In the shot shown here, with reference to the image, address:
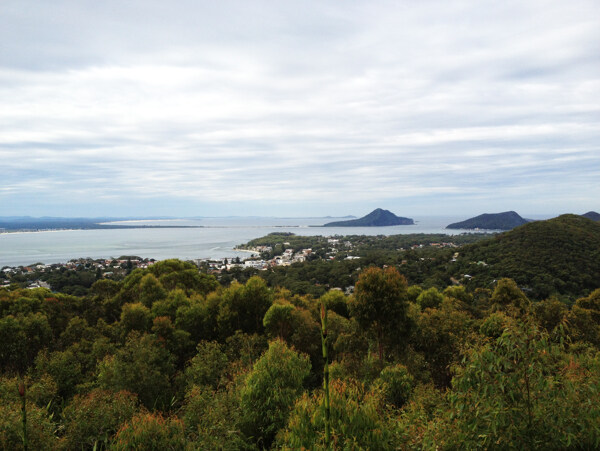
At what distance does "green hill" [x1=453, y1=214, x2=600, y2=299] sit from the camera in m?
32.2

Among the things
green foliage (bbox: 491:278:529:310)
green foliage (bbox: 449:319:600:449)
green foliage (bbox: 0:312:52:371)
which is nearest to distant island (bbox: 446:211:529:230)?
green foliage (bbox: 491:278:529:310)

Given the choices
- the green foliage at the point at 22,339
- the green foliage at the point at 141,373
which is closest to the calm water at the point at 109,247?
the green foliage at the point at 22,339

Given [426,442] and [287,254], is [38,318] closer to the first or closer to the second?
[426,442]

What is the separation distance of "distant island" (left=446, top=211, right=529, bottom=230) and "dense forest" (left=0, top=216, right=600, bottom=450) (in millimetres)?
126460

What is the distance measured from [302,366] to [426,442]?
6.43 meters

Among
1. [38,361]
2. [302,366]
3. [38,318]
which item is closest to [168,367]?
[38,361]

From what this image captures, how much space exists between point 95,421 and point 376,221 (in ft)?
601

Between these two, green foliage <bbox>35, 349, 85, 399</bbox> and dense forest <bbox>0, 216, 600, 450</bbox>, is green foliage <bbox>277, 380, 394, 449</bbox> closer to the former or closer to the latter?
dense forest <bbox>0, 216, 600, 450</bbox>

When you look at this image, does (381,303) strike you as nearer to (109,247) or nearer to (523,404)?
(523,404)

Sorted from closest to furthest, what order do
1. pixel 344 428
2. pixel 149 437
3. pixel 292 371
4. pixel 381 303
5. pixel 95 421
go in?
pixel 344 428 < pixel 149 437 < pixel 95 421 < pixel 292 371 < pixel 381 303

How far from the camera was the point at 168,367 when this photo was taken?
13.2 meters

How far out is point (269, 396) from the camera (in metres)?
8.95

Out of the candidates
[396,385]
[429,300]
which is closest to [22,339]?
[396,385]

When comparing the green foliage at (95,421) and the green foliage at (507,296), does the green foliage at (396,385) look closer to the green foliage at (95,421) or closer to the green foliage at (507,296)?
the green foliage at (95,421)
